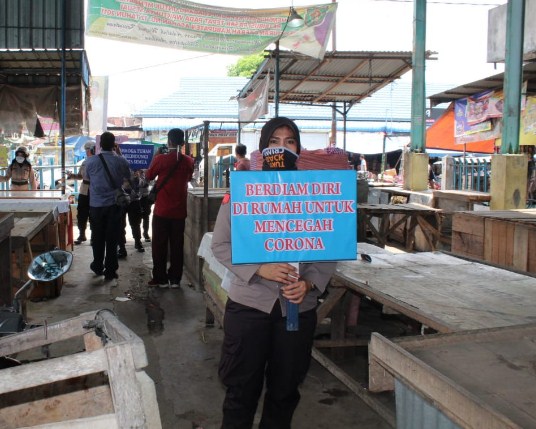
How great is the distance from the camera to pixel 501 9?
37.4ft

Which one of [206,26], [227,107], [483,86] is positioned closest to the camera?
[206,26]

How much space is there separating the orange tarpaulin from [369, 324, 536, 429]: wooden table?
11678mm

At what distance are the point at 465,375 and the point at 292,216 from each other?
0.90 metres

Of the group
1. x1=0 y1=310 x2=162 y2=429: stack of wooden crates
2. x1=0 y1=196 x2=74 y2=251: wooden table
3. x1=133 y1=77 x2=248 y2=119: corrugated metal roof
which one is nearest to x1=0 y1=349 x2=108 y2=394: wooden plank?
x1=0 y1=310 x2=162 y2=429: stack of wooden crates

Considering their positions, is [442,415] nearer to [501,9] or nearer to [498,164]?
[498,164]

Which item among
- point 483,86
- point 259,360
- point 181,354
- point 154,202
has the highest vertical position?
point 483,86

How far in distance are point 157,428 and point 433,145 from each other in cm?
1346

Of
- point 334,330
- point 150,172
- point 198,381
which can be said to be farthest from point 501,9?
point 198,381

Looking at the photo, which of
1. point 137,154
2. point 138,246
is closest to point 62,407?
point 138,246

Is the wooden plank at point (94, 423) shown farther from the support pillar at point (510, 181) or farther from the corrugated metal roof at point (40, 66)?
the corrugated metal roof at point (40, 66)

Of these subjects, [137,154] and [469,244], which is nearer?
[469,244]

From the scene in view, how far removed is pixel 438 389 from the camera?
1628 mm

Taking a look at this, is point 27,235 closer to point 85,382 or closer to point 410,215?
point 85,382

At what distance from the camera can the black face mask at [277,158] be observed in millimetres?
2652
